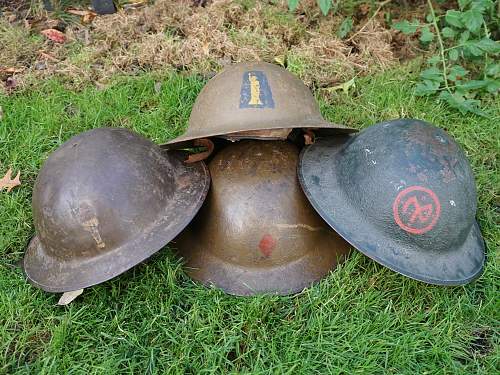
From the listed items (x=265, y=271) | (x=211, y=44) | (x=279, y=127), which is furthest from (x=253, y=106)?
(x=211, y=44)

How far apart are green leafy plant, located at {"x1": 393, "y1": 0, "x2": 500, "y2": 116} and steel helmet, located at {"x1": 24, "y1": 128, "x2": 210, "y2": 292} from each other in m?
2.33

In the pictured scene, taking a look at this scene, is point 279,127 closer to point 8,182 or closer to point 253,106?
point 253,106

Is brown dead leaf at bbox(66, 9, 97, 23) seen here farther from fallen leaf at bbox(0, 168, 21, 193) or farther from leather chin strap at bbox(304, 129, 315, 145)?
leather chin strap at bbox(304, 129, 315, 145)

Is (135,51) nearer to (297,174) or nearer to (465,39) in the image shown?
(297,174)

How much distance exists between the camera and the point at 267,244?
2.79 metres

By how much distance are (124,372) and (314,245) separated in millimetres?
1256

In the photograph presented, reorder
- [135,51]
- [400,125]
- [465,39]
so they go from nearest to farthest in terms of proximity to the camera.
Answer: [400,125]
[465,39]
[135,51]

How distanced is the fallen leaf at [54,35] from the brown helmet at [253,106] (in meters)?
2.44

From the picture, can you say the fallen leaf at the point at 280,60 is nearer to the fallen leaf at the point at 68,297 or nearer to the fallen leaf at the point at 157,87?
the fallen leaf at the point at 157,87

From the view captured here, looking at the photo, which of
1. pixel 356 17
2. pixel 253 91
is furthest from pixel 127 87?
pixel 356 17

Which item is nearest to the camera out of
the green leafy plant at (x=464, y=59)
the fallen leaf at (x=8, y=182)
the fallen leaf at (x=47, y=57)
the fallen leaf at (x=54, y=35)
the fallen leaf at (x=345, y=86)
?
the fallen leaf at (x=8, y=182)

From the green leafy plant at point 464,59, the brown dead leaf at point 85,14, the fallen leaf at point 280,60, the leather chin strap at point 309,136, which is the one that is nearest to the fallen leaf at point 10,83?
the brown dead leaf at point 85,14

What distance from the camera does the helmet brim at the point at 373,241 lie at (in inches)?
100

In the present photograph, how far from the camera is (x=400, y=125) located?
2.81 m
